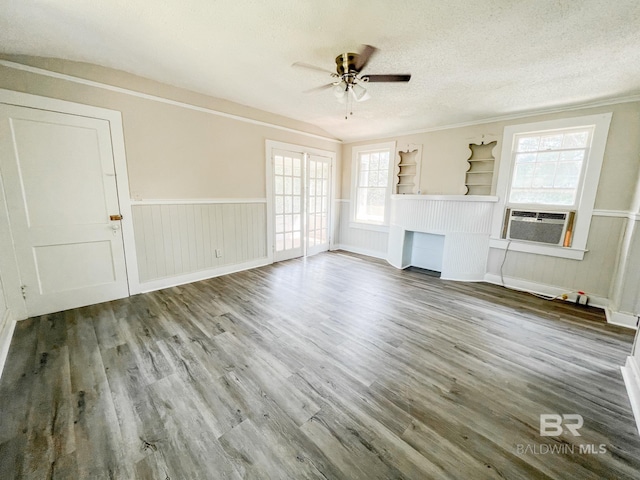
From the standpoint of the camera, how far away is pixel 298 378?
1834 mm

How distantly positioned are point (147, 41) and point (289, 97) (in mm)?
1641

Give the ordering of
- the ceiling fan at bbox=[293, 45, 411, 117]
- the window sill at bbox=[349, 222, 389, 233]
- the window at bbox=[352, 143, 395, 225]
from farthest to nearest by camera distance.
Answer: the window sill at bbox=[349, 222, 389, 233], the window at bbox=[352, 143, 395, 225], the ceiling fan at bbox=[293, 45, 411, 117]

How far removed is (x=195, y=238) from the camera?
3621mm

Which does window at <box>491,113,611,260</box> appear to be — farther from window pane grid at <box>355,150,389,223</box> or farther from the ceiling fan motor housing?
the ceiling fan motor housing

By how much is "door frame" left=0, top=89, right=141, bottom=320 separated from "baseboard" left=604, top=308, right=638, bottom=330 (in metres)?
5.59

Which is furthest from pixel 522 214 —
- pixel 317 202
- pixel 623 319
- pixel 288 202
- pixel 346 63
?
pixel 288 202

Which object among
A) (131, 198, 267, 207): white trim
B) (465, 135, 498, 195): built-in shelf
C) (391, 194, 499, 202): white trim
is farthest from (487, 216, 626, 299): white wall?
(131, 198, 267, 207): white trim

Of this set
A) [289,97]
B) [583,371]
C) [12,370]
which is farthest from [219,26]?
[583,371]

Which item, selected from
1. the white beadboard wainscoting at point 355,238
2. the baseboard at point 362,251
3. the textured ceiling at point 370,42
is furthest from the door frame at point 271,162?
the baseboard at point 362,251

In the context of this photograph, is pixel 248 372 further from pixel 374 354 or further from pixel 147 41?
pixel 147 41

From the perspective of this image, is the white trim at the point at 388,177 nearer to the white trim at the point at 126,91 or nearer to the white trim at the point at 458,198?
the white trim at the point at 458,198

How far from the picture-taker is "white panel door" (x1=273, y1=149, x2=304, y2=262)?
447 centimetres

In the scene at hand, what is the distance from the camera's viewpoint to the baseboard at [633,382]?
1595 millimetres

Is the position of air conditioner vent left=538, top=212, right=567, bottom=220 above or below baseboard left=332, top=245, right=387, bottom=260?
above
